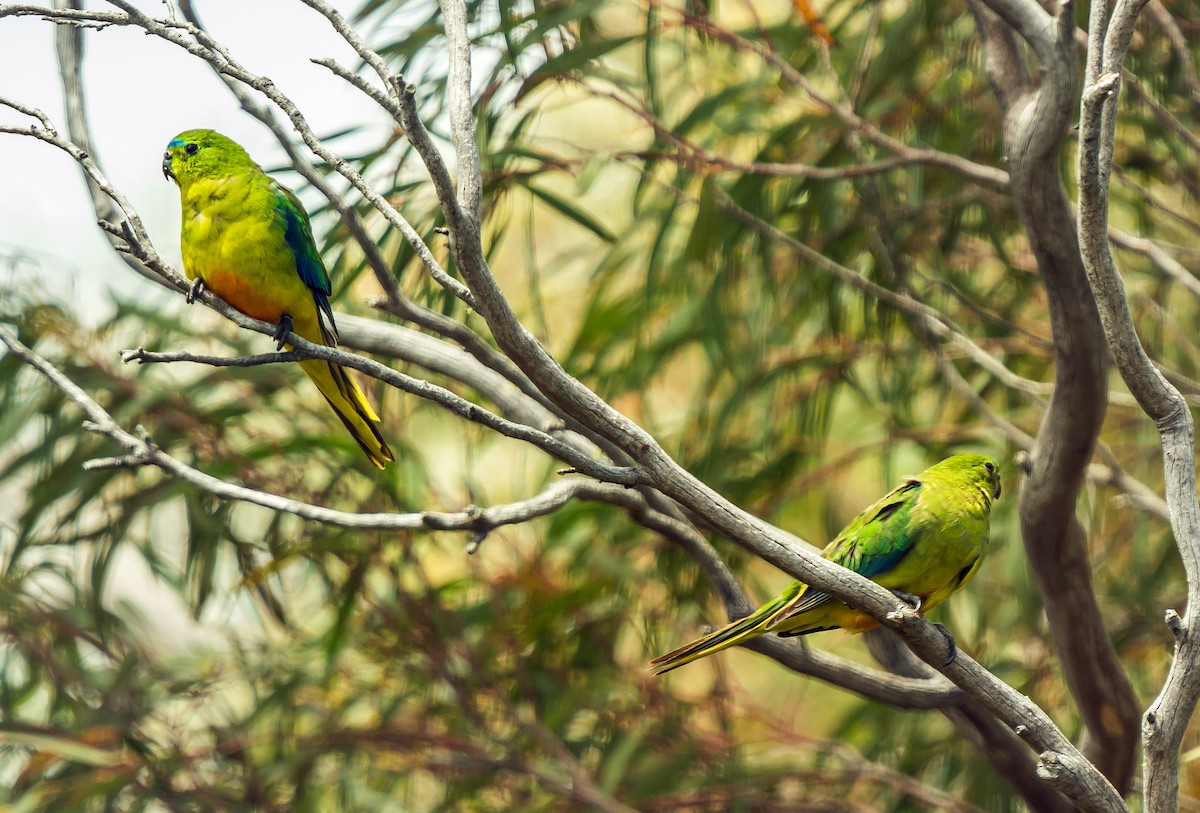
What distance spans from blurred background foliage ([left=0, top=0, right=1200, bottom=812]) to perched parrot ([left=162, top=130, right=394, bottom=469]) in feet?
2.04

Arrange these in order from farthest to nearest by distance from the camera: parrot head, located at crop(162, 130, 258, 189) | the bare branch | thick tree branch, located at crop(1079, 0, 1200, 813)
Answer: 1. parrot head, located at crop(162, 130, 258, 189)
2. thick tree branch, located at crop(1079, 0, 1200, 813)
3. the bare branch

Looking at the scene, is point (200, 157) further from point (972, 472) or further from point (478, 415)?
point (972, 472)

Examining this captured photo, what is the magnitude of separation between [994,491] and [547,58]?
1.22 m

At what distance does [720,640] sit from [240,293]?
0.99 metres

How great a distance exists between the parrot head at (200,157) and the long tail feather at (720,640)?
119 centimetres

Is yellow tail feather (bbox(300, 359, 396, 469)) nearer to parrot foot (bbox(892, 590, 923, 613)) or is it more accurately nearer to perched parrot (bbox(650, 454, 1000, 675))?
perched parrot (bbox(650, 454, 1000, 675))

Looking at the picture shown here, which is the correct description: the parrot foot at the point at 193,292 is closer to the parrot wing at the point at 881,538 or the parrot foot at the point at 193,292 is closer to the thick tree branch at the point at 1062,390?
the parrot wing at the point at 881,538

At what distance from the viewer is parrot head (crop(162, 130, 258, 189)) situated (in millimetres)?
2180

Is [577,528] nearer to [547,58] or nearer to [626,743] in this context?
[626,743]

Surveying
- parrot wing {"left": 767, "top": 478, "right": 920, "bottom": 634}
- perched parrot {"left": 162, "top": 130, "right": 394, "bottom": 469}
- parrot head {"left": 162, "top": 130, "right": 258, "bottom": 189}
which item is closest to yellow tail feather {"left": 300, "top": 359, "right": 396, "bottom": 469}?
perched parrot {"left": 162, "top": 130, "right": 394, "bottom": 469}

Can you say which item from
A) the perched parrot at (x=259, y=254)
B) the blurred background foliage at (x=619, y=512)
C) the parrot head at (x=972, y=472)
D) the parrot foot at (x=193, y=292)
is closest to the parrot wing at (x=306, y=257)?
the perched parrot at (x=259, y=254)

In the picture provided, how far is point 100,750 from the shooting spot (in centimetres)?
325

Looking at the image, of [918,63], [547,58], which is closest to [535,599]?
[547,58]

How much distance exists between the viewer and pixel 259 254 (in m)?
2.04
